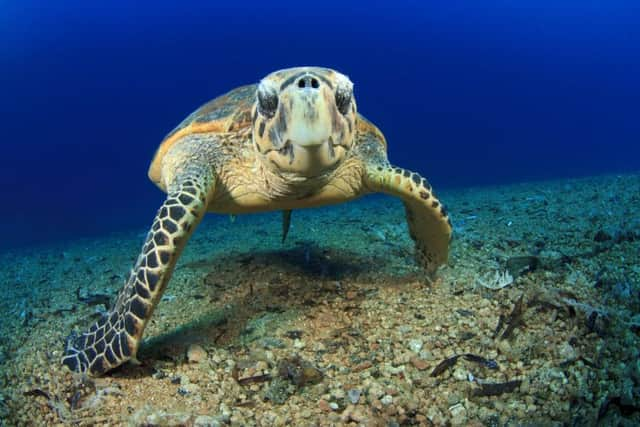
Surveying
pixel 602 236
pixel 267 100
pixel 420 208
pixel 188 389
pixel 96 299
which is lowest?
pixel 96 299

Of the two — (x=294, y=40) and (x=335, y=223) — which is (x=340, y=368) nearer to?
(x=335, y=223)

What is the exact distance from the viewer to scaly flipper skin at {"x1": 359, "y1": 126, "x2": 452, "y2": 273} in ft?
11.0

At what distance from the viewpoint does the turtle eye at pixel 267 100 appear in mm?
2426

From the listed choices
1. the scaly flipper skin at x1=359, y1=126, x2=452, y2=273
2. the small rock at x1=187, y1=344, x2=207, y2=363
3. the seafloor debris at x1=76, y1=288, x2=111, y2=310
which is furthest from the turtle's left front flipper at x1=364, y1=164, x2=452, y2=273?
the seafloor debris at x1=76, y1=288, x2=111, y2=310

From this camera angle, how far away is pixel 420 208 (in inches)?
139

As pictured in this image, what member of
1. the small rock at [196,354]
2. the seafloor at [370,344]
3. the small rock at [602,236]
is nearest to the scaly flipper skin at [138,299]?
the seafloor at [370,344]

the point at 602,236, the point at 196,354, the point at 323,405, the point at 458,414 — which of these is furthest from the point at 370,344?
the point at 602,236

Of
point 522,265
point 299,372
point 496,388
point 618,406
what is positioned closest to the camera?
point 618,406

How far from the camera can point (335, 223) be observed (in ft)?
25.4

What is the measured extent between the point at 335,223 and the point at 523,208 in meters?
3.22

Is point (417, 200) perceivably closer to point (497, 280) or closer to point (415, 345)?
point (497, 280)

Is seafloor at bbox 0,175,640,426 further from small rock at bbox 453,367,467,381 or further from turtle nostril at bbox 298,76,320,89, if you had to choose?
turtle nostril at bbox 298,76,320,89

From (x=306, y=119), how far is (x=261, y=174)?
1.08 metres

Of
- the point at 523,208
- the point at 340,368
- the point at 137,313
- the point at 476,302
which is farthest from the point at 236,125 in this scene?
the point at 523,208
